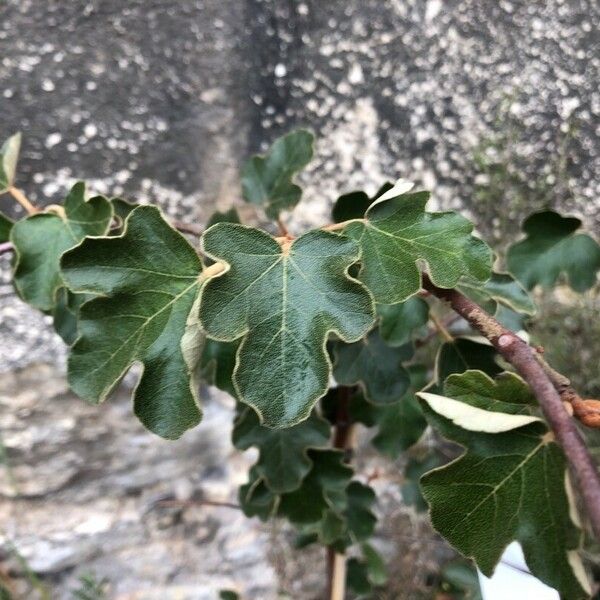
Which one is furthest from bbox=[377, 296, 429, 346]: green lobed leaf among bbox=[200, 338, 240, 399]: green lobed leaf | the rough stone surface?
the rough stone surface

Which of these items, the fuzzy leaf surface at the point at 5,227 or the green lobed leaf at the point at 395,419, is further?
the green lobed leaf at the point at 395,419

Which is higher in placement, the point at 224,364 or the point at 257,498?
the point at 224,364

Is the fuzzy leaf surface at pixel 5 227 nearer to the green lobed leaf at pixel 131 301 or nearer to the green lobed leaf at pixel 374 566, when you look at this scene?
the green lobed leaf at pixel 131 301

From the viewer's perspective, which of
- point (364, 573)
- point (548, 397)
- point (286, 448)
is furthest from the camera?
point (364, 573)

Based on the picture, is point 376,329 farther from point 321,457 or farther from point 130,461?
point 130,461

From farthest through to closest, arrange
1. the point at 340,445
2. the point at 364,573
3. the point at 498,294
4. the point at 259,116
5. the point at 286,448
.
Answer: the point at 364,573 → the point at 259,116 → the point at 340,445 → the point at 286,448 → the point at 498,294

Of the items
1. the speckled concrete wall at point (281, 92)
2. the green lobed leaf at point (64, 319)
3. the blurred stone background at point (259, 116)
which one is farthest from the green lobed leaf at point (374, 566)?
the green lobed leaf at point (64, 319)

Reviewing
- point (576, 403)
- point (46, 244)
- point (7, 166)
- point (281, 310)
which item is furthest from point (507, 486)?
point (7, 166)

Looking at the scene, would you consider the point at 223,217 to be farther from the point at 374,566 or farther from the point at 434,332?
the point at 374,566
